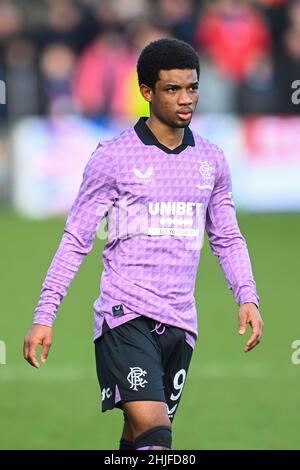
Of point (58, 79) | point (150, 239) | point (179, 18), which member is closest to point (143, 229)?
point (150, 239)

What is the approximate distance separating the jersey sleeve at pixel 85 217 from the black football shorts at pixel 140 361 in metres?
0.32

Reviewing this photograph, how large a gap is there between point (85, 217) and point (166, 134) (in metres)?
0.52

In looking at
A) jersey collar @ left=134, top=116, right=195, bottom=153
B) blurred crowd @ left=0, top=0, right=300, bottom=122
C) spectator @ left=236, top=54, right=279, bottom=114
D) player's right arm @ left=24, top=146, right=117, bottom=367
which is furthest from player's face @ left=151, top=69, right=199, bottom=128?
spectator @ left=236, top=54, right=279, bottom=114

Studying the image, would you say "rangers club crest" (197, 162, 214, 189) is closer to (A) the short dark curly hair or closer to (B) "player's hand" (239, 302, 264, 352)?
(A) the short dark curly hair

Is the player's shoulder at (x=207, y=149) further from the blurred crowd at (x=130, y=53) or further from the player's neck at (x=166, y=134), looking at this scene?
the blurred crowd at (x=130, y=53)

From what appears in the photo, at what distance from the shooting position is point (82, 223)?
6387 mm

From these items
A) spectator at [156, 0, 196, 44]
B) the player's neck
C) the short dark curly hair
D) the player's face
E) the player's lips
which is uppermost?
spectator at [156, 0, 196, 44]

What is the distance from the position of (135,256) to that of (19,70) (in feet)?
45.8

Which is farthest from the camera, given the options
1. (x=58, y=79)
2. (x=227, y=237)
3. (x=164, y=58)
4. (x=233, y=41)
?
(x=233, y=41)

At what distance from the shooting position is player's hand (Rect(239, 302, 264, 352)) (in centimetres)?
626

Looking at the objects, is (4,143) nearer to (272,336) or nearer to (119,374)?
(272,336)

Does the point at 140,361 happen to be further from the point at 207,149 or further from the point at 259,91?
the point at 259,91

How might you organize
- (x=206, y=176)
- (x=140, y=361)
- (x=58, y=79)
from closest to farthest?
1. (x=140, y=361)
2. (x=206, y=176)
3. (x=58, y=79)

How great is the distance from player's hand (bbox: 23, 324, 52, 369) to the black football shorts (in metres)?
0.33
